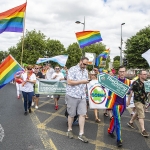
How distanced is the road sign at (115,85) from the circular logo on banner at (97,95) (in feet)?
6.66

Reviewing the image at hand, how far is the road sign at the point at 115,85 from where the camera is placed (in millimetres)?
3965

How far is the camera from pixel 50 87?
7496mm

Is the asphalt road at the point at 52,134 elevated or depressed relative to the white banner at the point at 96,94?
depressed

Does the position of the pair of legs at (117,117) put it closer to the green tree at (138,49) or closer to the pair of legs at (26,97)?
the pair of legs at (26,97)

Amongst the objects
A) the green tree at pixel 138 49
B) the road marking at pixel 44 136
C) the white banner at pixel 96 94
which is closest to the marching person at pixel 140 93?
the white banner at pixel 96 94

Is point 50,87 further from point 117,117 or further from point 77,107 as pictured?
point 117,117

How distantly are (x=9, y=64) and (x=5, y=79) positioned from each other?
0.35 m

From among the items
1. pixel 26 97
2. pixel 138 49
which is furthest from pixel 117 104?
pixel 138 49

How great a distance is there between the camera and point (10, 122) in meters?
5.22

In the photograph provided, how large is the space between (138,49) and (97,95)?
78.6ft

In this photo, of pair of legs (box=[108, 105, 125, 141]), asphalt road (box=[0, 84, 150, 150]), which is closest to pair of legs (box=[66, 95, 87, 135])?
asphalt road (box=[0, 84, 150, 150])

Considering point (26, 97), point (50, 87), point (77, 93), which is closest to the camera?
point (77, 93)

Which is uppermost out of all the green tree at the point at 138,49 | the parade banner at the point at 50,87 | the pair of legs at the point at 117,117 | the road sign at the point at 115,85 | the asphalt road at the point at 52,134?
the green tree at the point at 138,49

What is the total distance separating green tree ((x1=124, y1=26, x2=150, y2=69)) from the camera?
27231 millimetres
